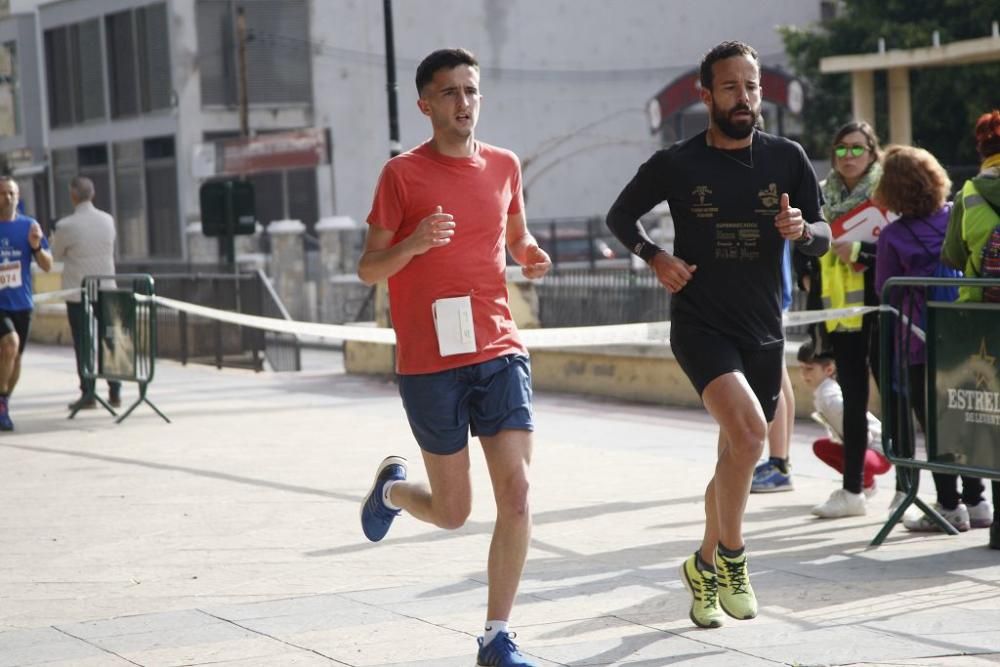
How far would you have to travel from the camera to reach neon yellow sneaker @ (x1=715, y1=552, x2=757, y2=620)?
565cm

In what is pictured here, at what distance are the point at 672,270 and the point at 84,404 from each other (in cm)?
923

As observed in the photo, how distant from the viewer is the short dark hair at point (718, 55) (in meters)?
5.63

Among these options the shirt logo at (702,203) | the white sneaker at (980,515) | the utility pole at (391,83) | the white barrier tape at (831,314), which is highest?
the utility pole at (391,83)

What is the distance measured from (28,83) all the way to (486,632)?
148ft

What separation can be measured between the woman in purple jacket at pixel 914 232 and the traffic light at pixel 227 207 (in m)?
13.3

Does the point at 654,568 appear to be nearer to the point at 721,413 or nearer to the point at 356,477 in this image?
the point at 721,413

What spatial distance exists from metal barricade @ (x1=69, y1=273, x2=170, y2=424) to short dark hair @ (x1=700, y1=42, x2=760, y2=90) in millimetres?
7908

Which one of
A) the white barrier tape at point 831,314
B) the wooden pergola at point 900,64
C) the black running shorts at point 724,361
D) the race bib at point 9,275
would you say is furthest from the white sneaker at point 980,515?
the wooden pergola at point 900,64

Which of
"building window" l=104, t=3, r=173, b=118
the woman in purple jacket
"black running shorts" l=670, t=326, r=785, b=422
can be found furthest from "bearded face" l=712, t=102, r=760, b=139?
"building window" l=104, t=3, r=173, b=118

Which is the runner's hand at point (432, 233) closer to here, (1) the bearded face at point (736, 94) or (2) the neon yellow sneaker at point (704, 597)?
(1) the bearded face at point (736, 94)

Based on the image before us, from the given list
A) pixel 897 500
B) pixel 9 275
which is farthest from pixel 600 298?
pixel 897 500

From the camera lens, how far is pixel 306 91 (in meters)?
42.1

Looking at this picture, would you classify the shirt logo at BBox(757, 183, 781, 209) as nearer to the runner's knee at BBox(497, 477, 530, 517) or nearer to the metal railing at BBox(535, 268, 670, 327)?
the runner's knee at BBox(497, 477, 530, 517)

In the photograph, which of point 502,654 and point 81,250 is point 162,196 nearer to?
point 81,250
